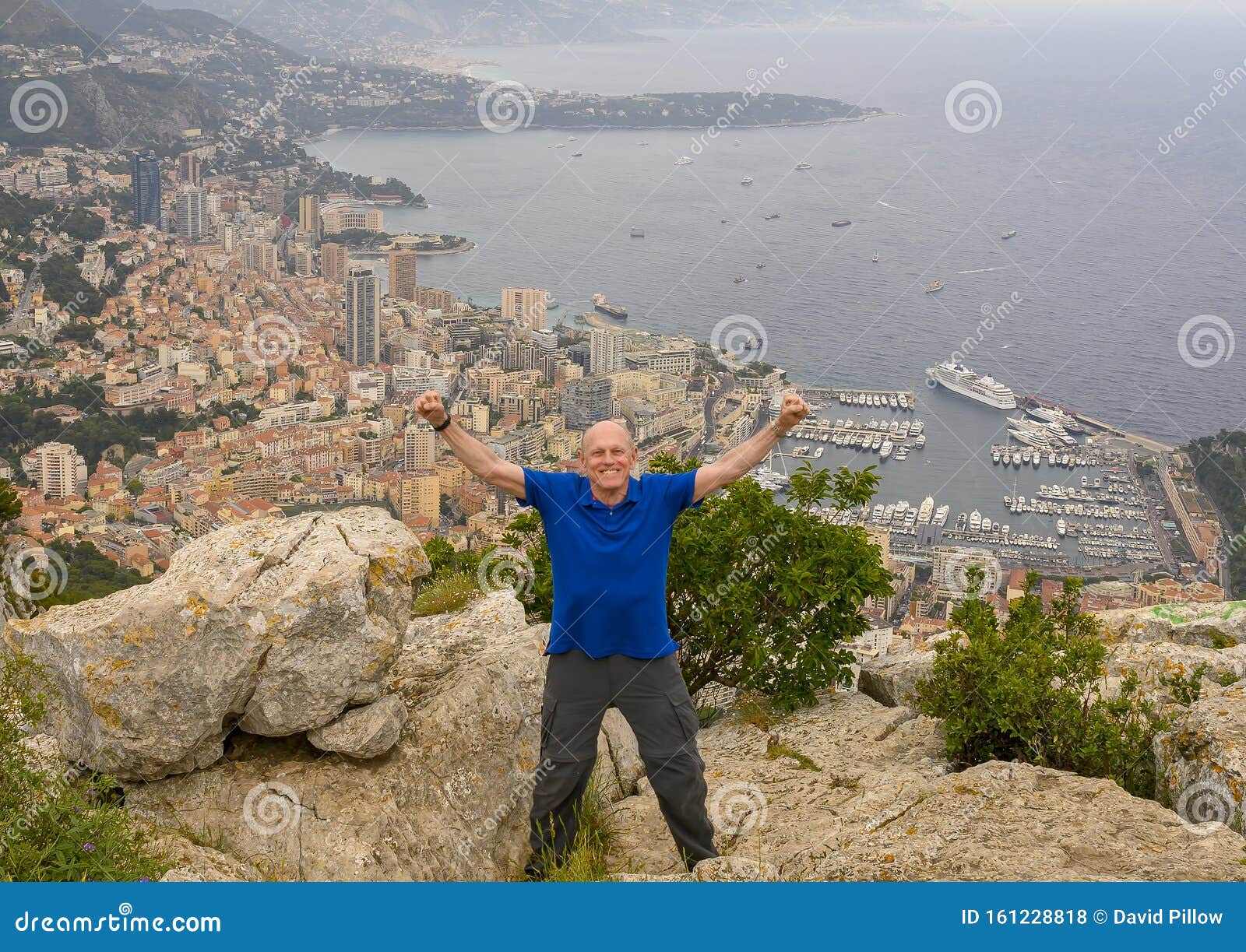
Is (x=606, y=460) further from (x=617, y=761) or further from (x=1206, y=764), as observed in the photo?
(x=1206, y=764)

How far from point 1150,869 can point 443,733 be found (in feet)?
8.52

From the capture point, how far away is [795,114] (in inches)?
2970

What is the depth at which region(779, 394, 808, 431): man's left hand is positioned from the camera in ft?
11.0

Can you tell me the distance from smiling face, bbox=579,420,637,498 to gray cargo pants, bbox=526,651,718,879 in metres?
0.54

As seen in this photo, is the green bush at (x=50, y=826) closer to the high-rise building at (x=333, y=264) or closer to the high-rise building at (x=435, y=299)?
the high-rise building at (x=435, y=299)

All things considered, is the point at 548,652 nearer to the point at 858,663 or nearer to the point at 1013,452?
the point at 858,663

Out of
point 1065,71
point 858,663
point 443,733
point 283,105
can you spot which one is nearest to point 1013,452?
point 858,663

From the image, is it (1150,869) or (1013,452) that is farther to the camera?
(1013,452)

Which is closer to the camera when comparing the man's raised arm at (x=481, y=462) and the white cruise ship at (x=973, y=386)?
the man's raised arm at (x=481, y=462)

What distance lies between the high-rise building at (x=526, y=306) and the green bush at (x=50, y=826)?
32.1 m

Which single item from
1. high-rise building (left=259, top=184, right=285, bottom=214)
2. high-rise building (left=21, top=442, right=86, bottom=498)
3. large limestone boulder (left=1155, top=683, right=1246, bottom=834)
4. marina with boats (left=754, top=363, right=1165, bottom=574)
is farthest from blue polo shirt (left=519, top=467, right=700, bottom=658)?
high-rise building (left=259, top=184, right=285, bottom=214)

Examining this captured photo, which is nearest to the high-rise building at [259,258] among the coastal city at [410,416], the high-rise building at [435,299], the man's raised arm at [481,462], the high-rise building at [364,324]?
the coastal city at [410,416]

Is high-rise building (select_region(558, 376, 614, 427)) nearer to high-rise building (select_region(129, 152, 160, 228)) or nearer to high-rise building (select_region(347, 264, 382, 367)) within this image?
high-rise building (select_region(347, 264, 382, 367))

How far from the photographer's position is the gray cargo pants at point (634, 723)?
3545 mm
